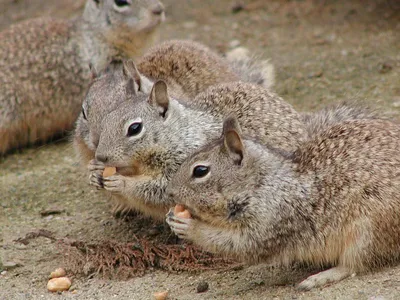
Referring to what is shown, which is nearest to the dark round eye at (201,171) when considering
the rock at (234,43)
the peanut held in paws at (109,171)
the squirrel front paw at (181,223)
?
the squirrel front paw at (181,223)

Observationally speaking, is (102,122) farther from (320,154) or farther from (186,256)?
(320,154)

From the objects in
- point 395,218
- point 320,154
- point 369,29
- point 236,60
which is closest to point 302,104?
point 236,60

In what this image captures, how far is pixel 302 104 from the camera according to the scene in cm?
809

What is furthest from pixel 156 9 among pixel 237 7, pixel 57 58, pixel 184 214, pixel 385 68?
pixel 184 214

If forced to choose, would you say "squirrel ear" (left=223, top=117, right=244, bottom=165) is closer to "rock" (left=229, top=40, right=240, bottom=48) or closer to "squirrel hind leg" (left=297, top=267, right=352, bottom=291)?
"squirrel hind leg" (left=297, top=267, right=352, bottom=291)

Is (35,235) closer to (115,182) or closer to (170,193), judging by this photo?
(115,182)

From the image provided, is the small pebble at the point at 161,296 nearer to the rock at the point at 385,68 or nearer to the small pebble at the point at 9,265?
the small pebble at the point at 9,265

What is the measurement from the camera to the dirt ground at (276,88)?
214 inches

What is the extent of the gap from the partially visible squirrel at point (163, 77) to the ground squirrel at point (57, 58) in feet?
4.61

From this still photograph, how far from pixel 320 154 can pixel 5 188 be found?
3.48 metres

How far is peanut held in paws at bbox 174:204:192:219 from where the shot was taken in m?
5.15

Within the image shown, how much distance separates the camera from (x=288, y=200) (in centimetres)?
504

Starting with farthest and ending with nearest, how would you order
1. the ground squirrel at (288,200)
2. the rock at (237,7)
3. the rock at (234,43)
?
the rock at (237,7) < the rock at (234,43) < the ground squirrel at (288,200)

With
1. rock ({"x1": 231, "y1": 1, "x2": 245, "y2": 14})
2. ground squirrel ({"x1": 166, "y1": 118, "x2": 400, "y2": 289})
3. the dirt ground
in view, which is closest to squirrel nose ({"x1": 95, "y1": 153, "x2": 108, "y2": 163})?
ground squirrel ({"x1": 166, "y1": 118, "x2": 400, "y2": 289})
